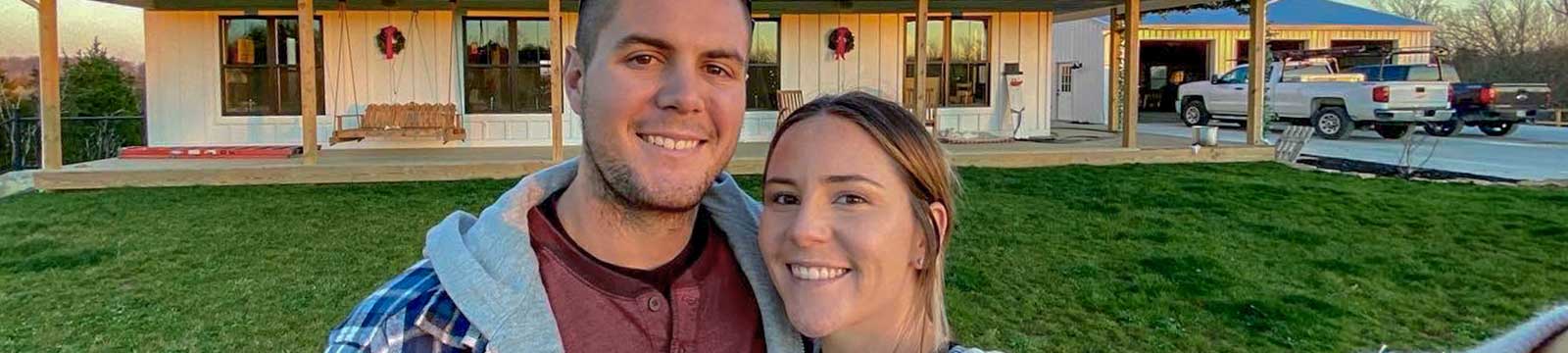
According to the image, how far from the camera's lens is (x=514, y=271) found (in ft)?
4.70

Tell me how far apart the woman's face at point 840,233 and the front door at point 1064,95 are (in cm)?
2235

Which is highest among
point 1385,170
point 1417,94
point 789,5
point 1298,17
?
point 1298,17

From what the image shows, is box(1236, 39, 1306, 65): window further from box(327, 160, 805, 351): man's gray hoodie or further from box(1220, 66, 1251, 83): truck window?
box(327, 160, 805, 351): man's gray hoodie

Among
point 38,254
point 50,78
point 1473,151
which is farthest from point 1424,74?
point 50,78

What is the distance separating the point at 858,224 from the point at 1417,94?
18144 mm

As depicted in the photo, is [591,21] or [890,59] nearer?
[591,21]

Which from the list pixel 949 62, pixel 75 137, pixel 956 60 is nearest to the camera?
pixel 949 62

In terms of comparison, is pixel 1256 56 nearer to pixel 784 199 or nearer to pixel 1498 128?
pixel 1498 128

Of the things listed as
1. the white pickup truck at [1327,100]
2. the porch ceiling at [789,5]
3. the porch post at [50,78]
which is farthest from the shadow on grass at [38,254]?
the white pickup truck at [1327,100]

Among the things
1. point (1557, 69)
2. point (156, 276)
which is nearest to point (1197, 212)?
point (156, 276)

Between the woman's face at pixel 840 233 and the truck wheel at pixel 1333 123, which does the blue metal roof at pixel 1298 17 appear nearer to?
the truck wheel at pixel 1333 123

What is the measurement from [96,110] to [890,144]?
20893 mm

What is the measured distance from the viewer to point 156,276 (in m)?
6.20

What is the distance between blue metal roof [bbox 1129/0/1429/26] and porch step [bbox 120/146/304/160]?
761 inches
